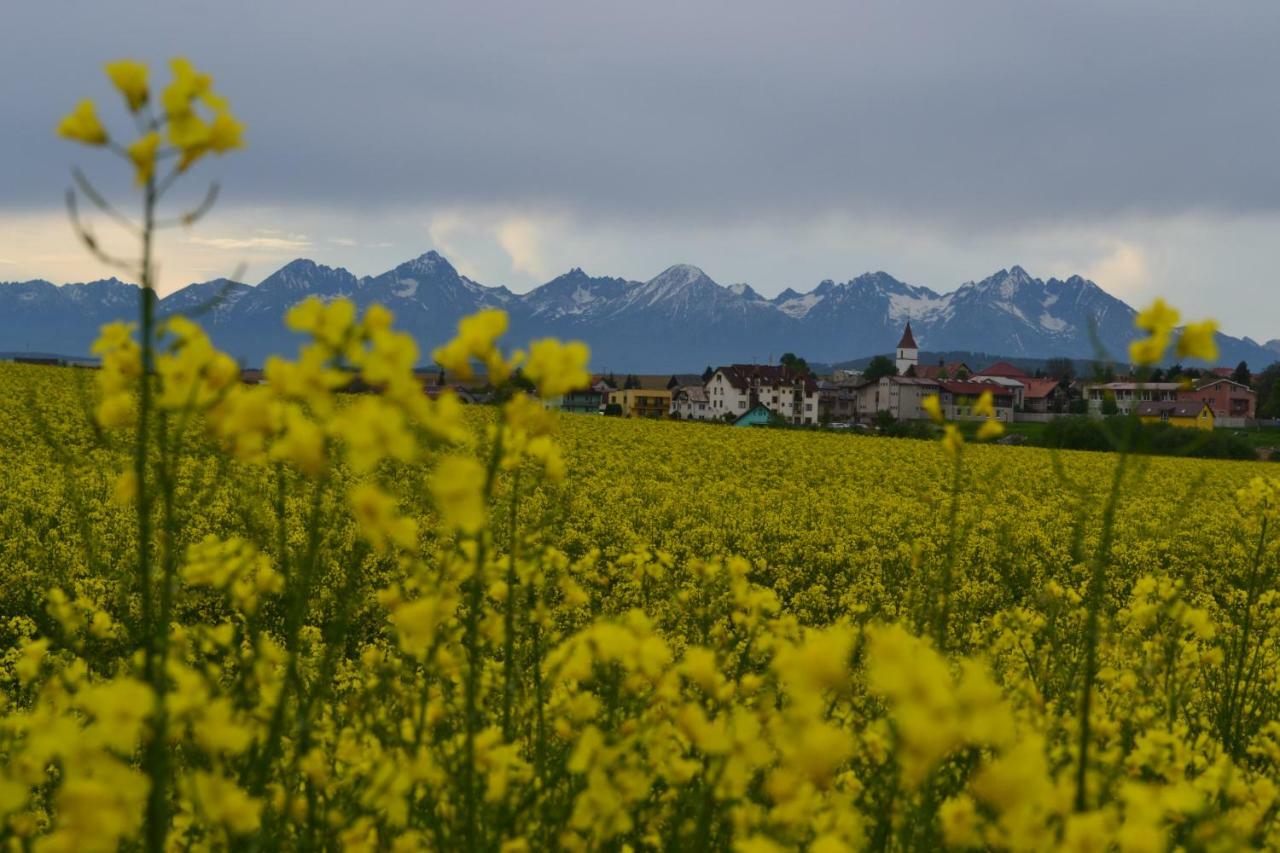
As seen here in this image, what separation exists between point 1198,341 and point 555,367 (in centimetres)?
160

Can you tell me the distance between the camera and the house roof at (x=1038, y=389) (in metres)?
114

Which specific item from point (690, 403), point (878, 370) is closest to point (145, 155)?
point (690, 403)

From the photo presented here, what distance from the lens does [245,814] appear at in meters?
1.83

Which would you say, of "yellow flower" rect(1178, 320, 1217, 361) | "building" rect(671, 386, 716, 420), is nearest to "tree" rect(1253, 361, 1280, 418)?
"building" rect(671, 386, 716, 420)

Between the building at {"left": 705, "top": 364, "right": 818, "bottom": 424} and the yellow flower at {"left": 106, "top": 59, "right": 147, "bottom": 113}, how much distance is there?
320 feet

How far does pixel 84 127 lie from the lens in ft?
6.34

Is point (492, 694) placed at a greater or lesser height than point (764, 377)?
lesser

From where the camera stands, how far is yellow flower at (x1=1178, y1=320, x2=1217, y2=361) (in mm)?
2287

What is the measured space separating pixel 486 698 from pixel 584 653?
1.42 meters

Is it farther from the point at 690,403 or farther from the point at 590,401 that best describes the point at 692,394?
the point at 590,401

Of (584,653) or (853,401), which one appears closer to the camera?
(584,653)

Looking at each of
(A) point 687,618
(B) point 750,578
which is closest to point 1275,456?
(B) point 750,578

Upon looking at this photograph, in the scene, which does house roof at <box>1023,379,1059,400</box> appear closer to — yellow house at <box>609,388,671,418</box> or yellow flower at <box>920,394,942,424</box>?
yellow house at <box>609,388,671,418</box>

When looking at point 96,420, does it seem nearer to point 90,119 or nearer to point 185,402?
point 185,402
